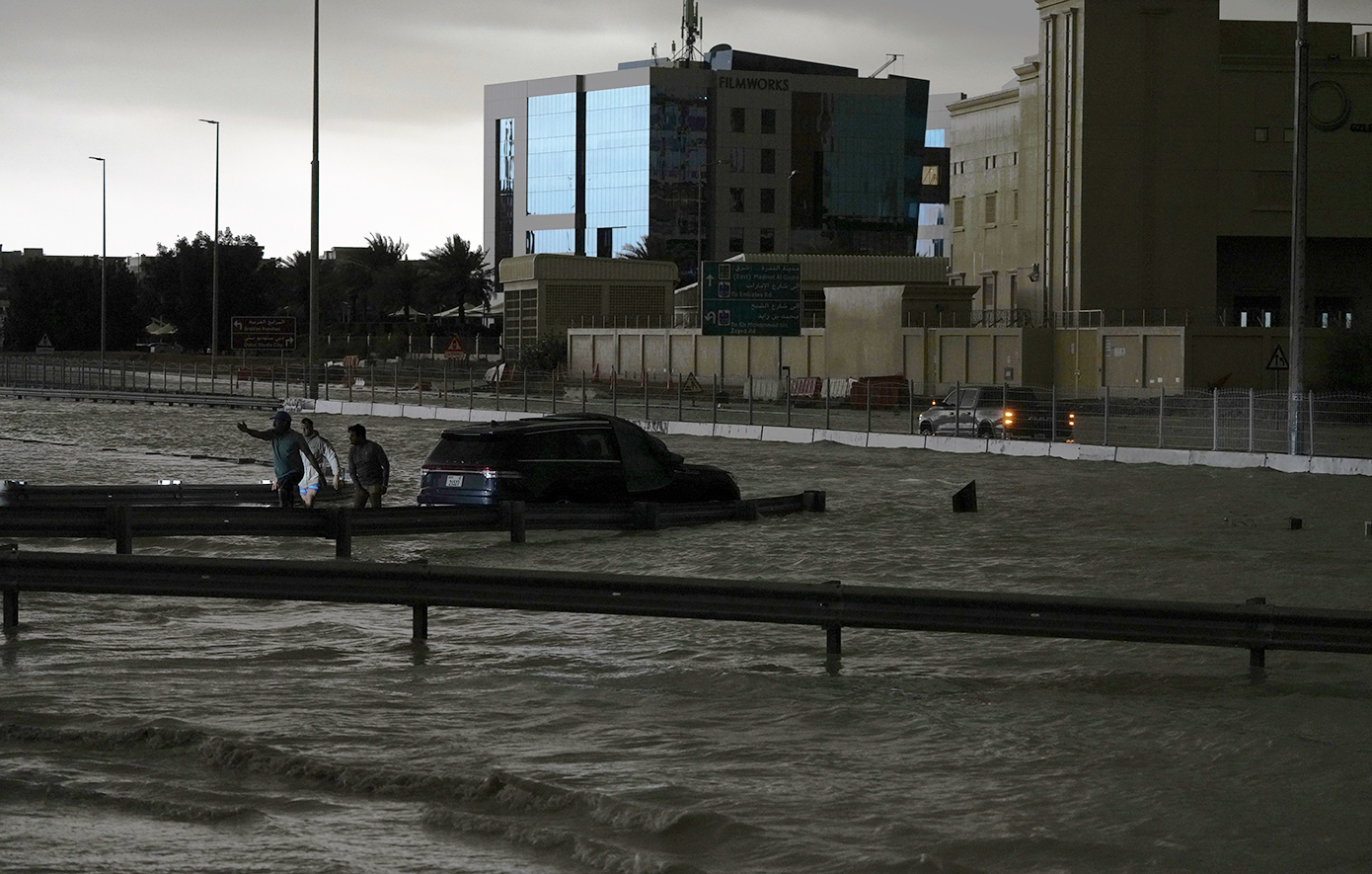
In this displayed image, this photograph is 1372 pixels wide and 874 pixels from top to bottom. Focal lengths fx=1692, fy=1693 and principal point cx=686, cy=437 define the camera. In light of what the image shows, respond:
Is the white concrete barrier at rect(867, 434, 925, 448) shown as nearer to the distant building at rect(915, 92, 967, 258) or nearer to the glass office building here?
the glass office building

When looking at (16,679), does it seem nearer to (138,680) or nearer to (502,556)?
(138,680)

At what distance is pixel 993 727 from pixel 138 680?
4936 mm

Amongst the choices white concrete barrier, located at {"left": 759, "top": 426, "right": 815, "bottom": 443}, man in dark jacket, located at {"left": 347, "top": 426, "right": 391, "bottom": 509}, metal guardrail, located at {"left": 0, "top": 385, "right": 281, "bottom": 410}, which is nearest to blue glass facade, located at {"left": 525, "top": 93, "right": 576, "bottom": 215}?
metal guardrail, located at {"left": 0, "top": 385, "right": 281, "bottom": 410}

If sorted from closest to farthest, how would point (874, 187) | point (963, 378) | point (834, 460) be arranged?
1. point (834, 460)
2. point (963, 378)
3. point (874, 187)

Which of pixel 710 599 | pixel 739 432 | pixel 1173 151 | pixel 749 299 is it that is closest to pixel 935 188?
pixel 1173 151

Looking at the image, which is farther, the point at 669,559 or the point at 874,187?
the point at 874,187

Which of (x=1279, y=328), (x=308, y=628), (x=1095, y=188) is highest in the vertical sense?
(x=1095, y=188)

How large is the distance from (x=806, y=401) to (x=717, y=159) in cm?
7121

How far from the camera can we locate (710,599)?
10.1 m

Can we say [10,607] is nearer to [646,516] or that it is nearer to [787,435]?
[646,516]

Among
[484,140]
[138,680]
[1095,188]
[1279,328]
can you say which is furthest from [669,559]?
[484,140]

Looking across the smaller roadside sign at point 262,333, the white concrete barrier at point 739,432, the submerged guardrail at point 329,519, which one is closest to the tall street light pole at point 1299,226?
the white concrete barrier at point 739,432

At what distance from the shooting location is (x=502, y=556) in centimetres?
1673

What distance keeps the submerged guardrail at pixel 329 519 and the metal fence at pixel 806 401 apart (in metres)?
18.4
